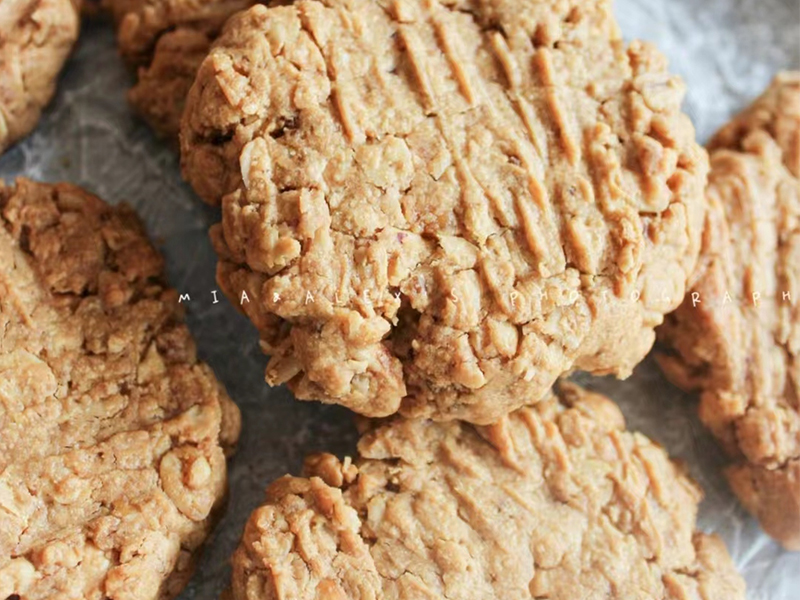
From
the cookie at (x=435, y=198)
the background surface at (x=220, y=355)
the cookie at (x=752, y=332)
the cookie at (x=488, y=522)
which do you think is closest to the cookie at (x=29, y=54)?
the background surface at (x=220, y=355)

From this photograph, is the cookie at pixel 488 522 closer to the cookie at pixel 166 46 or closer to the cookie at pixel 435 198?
the cookie at pixel 435 198

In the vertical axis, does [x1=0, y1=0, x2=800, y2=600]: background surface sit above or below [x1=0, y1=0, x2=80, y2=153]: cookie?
below

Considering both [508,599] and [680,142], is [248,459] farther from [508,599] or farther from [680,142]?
[680,142]

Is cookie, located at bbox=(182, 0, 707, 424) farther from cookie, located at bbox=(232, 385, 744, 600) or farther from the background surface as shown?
the background surface

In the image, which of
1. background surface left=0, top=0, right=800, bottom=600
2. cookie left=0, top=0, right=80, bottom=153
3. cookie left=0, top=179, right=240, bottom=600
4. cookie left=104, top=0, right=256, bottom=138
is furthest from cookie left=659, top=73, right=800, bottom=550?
cookie left=0, top=0, right=80, bottom=153

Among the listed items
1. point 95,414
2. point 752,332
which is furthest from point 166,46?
point 752,332

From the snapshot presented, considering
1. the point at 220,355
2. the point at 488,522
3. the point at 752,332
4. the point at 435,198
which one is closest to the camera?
the point at 435,198

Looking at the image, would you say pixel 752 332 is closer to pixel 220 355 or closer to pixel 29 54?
pixel 220 355
